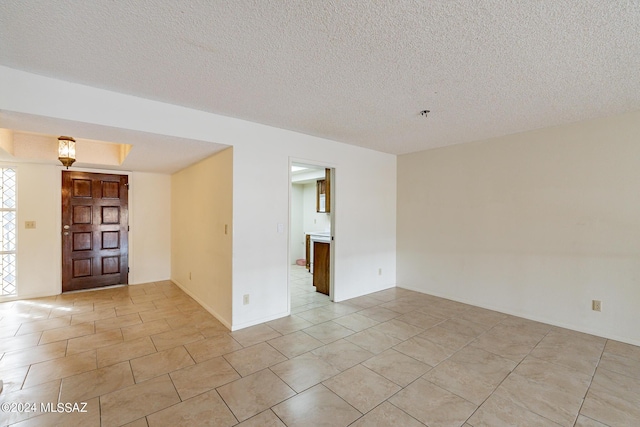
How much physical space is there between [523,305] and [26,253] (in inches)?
291

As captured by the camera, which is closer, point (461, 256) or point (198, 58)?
point (198, 58)

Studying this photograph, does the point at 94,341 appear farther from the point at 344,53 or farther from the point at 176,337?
the point at 344,53

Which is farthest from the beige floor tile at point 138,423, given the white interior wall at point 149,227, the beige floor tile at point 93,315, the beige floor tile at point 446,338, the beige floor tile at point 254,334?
the white interior wall at point 149,227

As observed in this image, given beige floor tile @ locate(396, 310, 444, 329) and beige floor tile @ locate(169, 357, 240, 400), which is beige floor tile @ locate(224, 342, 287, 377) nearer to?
beige floor tile @ locate(169, 357, 240, 400)

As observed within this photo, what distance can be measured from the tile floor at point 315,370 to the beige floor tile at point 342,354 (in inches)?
0.4

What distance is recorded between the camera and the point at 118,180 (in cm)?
514

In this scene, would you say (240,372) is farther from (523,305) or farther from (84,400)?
(523,305)

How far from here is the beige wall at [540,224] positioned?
9.86 ft

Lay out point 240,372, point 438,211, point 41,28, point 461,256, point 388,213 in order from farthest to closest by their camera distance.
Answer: point 388,213 → point 438,211 → point 461,256 → point 240,372 → point 41,28

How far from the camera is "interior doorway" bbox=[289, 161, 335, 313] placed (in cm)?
433

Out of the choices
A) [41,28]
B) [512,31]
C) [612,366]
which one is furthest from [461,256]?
[41,28]

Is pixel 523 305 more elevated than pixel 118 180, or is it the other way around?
pixel 118 180

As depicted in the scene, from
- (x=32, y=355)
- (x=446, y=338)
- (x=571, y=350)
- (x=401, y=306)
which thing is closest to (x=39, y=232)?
(x=32, y=355)

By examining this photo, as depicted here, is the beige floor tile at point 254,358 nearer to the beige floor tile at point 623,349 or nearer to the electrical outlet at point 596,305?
the beige floor tile at point 623,349
